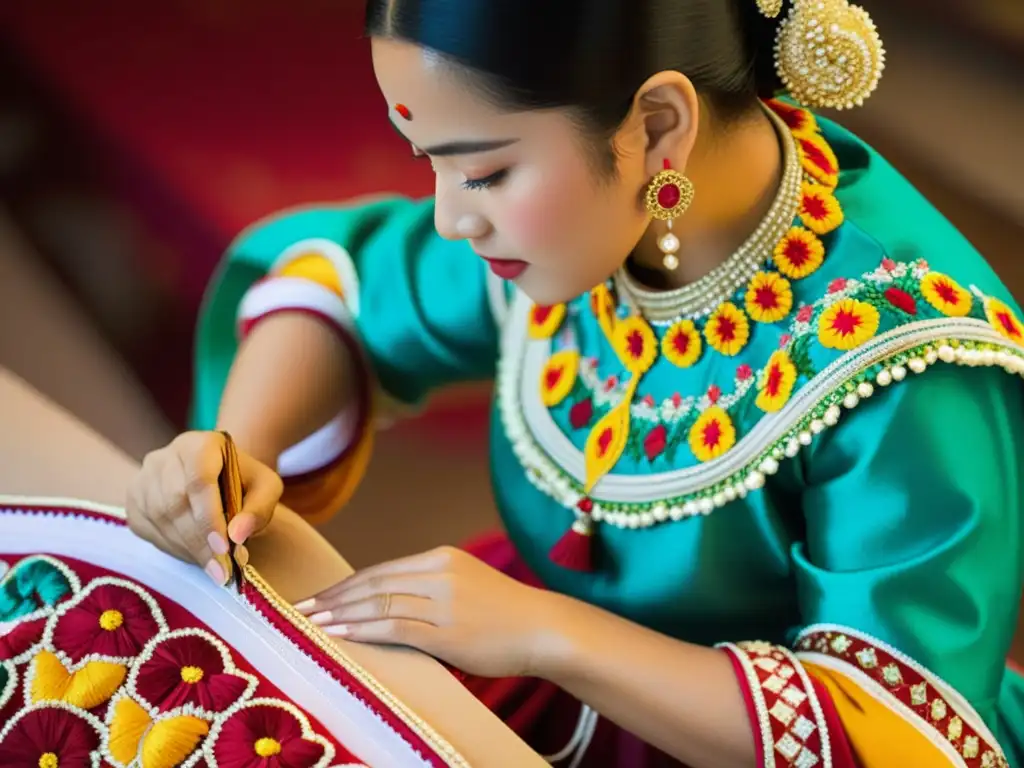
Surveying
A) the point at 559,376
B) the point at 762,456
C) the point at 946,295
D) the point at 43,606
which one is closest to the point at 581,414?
the point at 559,376

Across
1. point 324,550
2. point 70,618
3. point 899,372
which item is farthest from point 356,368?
point 899,372

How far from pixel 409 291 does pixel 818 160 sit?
339 mm

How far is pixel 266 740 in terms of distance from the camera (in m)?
0.54

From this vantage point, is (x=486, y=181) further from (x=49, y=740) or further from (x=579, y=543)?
(x=49, y=740)

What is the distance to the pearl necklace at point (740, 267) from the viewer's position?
0.62 metres

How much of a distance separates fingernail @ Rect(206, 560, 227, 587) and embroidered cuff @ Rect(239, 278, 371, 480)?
0.20 meters

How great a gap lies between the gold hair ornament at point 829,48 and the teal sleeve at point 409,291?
312 millimetres

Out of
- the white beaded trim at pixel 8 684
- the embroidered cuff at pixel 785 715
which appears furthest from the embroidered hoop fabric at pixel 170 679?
the embroidered cuff at pixel 785 715

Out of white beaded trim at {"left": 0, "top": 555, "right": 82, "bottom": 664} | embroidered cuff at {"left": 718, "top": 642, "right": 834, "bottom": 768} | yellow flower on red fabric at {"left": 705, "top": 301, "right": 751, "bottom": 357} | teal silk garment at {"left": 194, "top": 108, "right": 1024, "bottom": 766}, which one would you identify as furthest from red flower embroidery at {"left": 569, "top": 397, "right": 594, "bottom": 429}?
white beaded trim at {"left": 0, "top": 555, "right": 82, "bottom": 664}

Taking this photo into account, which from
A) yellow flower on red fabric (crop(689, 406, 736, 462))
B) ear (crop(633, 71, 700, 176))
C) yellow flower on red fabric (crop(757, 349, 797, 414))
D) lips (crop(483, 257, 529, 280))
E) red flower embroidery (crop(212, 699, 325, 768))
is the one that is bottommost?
red flower embroidery (crop(212, 699, 325, 768))

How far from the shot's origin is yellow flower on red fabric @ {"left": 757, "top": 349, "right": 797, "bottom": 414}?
0.60 m

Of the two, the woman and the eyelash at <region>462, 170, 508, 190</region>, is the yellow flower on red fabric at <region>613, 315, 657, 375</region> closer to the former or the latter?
the woman

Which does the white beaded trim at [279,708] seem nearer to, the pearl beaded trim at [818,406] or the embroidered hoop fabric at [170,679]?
the embroidered hoop fabric at [170,679]

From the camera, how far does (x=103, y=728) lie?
55 centimetres
